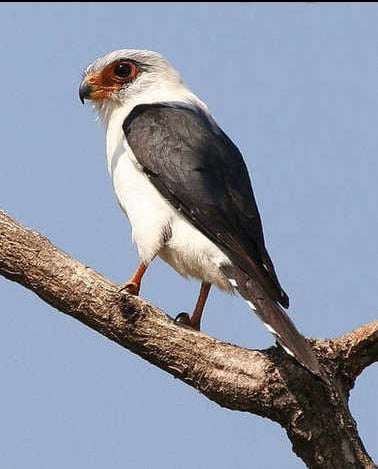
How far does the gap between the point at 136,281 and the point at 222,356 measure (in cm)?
130

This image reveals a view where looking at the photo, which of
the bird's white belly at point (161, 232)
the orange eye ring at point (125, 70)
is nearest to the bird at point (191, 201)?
the bird's white belly at point (161, 232)

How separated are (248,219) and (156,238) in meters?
0.70

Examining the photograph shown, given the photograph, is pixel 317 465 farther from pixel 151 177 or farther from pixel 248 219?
pixel 151 177

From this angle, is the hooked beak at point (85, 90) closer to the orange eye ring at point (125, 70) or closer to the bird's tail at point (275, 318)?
the orange eye ring at point (125, 70)

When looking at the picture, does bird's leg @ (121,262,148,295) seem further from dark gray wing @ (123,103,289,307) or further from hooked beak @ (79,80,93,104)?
hooked beak @ (79,80,93,104)

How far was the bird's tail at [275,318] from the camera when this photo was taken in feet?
21.0

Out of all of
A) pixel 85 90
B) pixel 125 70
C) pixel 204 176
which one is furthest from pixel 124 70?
pixel 204 176

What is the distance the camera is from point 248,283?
725 centimetres

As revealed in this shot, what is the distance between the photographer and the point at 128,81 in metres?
9.29

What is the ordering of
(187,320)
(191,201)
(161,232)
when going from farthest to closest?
1. (187,320)
2. (161,232)
3. (191,201)

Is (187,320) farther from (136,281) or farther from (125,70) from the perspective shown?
(125,70)

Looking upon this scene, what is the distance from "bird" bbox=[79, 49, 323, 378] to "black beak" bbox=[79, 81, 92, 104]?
1.03ft

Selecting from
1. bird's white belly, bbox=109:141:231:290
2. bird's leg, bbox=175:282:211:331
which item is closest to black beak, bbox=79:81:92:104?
bird's white belly, bbox=109:141:231:290

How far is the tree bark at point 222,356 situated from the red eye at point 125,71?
8.60ft
